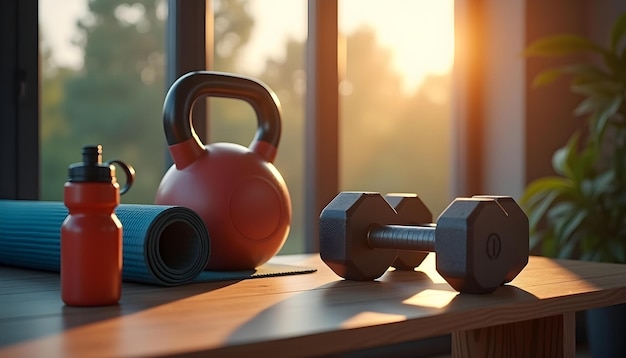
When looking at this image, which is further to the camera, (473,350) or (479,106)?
(479,106)

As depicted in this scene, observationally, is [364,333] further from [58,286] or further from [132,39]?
[132,39]

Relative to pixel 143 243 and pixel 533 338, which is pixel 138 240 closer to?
pixel 143 243

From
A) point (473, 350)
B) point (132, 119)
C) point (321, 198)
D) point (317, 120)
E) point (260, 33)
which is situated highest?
point (260, 33)

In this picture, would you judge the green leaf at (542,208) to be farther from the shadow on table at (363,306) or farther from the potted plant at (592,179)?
the shadow on table at (363,306)

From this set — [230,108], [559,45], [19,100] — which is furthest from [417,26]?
[230,108]

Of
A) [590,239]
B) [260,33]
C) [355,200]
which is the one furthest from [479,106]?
[260,33]

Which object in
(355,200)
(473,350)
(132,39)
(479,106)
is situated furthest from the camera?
(132,39)

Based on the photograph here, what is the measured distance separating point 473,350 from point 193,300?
37cm

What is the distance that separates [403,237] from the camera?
1096 millimetres

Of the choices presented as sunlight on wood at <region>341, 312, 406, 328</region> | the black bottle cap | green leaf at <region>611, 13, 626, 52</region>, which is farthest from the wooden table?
green leaf at <region>611, 13, 626, 52</region>

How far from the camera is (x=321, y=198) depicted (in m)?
2.21

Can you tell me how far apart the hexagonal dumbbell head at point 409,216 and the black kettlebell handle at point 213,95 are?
229mm

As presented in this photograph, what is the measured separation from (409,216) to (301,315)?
0.52 metres

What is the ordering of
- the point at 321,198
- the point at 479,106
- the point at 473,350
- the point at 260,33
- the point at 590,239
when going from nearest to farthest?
1. the point at 473,350
2. the point at 321,198
3. the point at 590,239
4. the point at 479,106
5. the point at 260,33
